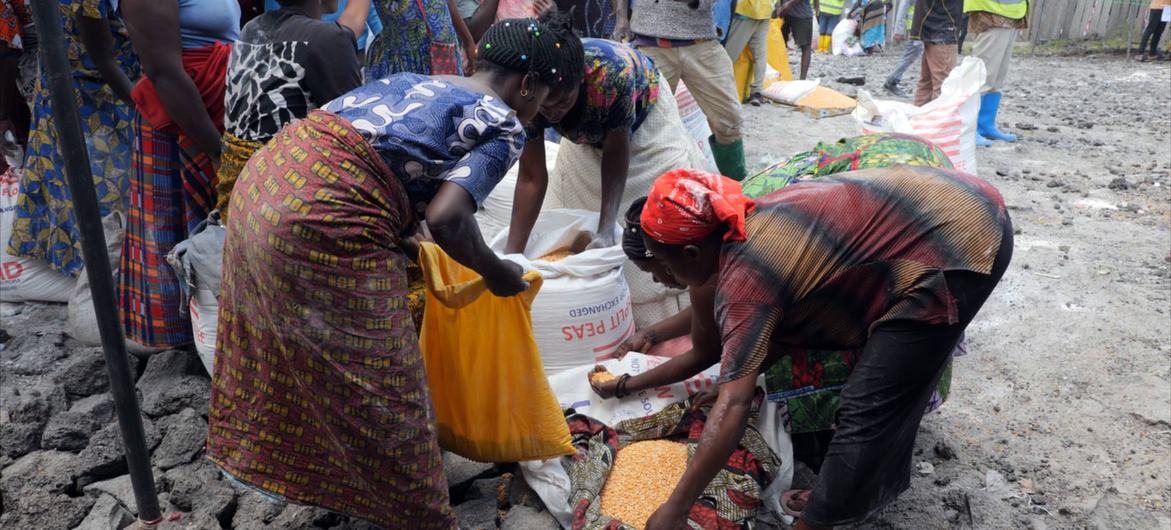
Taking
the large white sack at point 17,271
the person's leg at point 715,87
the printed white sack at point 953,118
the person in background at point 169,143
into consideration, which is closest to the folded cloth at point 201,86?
the person in background at point 169,143

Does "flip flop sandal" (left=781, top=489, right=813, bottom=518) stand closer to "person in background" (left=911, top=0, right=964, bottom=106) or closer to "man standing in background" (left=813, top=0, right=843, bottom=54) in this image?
"person in background" (left=911, top=0, right=964, bottom=106)

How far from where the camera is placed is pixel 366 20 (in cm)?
315

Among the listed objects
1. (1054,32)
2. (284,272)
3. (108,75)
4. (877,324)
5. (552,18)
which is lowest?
(1054,32)

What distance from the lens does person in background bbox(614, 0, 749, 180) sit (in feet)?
13.7

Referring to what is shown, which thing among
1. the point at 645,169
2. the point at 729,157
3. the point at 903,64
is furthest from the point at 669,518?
the point at 903,64

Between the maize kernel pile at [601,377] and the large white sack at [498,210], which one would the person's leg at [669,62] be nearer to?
the large white sack at [498,210]

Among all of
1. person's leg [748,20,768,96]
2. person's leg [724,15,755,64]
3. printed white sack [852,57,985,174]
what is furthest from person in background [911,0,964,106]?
printed white sack [852,57,985,174]

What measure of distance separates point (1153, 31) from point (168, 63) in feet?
37.2

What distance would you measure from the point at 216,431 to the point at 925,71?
560cm

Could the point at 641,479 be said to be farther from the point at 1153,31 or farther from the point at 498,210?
the point at 1153,31

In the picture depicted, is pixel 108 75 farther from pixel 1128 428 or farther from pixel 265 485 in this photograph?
pixel 1128 428

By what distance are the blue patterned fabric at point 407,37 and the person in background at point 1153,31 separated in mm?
9718

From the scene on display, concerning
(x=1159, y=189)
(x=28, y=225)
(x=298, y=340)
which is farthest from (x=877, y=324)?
(x=1159, y=189)

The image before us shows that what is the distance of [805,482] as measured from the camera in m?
2.49
